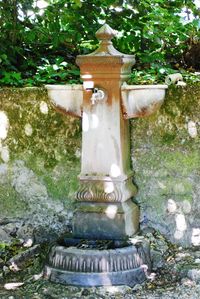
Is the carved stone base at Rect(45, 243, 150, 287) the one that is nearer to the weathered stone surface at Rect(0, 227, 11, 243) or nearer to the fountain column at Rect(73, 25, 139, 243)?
the fountain column at Rect(73, 25, 139, 243)

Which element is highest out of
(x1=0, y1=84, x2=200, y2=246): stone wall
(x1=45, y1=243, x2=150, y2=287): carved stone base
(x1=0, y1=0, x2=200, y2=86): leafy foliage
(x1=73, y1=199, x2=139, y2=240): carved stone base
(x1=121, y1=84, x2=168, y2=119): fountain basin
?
(x1=0, y1=0, x2=200, y2=86): leafy foliage

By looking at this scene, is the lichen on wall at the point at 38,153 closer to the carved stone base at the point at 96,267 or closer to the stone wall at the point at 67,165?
the stone wall at the point at 67,165

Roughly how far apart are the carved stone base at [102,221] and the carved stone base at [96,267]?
0.80 feet

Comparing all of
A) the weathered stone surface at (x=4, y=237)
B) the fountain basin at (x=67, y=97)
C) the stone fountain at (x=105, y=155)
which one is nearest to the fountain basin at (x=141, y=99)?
the stone fountain at (x=105, y=155)

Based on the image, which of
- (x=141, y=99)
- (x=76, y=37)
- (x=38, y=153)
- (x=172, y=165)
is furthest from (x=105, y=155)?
(x=76, y=37)

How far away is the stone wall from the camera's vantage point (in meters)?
4.12

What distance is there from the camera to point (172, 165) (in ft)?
13.6

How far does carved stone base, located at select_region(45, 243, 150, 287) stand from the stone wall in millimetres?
676

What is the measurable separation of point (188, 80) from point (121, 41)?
0.75 metres

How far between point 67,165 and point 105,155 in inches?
22.4

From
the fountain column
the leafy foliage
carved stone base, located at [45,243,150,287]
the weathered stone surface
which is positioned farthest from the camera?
the leafy foliage

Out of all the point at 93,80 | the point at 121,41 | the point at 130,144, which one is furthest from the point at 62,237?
the point at 121,41

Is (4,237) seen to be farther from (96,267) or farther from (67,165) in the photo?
(96,267)

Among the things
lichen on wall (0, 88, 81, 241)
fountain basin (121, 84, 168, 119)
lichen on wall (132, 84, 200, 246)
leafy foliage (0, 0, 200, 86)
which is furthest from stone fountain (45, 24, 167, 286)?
leafy foliage (0, 0, 200, 86)
